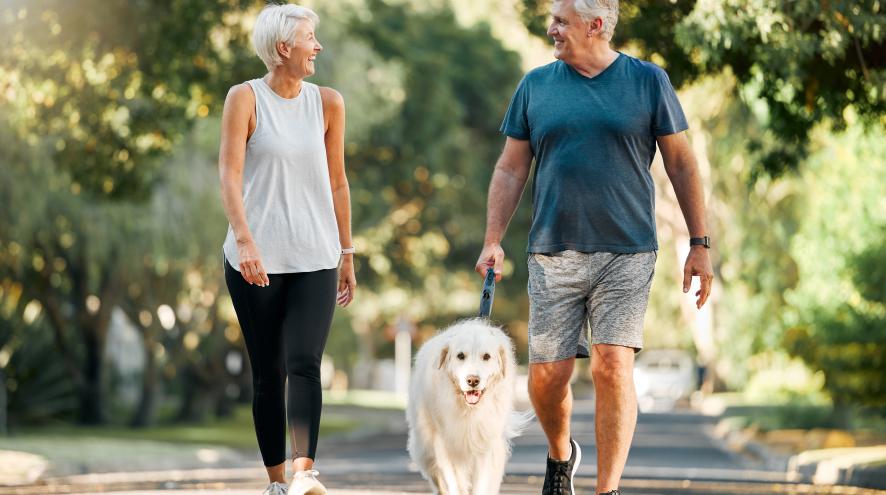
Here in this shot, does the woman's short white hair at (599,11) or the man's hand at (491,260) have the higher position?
the woman's short white hair at (599,11)

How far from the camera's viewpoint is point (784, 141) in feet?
53.8

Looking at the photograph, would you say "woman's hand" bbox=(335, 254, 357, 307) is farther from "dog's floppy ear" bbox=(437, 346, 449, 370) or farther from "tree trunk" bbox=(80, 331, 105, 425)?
"tree trunk" bbox=(80, 331, 105, 425)

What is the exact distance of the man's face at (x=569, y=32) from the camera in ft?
24.8

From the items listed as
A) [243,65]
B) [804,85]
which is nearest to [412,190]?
[243,65]

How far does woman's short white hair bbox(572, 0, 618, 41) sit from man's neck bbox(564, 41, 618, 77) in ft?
0.22

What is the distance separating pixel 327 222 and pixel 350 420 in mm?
31061

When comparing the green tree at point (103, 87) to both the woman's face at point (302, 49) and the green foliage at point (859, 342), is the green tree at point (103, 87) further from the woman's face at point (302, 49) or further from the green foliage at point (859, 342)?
the woman's face at point (302, 49)

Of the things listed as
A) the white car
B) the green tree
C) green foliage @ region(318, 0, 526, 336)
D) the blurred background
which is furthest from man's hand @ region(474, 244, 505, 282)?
the white car

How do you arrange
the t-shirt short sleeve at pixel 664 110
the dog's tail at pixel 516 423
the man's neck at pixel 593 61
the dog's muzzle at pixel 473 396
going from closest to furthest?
the t-shirt short sleeve at pixel 664 110 < the man's neck at pixel 593 61 < the dog's muzzle at pixel 473 396 < the dog's tail at pixel 516 423

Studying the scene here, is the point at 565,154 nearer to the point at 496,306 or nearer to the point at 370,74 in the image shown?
the point at 370,74

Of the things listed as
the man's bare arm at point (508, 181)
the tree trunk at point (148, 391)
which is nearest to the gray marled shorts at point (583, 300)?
the man's bare arm at point (508, 181)

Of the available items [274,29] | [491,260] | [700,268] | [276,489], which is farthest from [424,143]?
[276,489]

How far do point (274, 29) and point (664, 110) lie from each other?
1.76m

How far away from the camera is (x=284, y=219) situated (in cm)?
745
